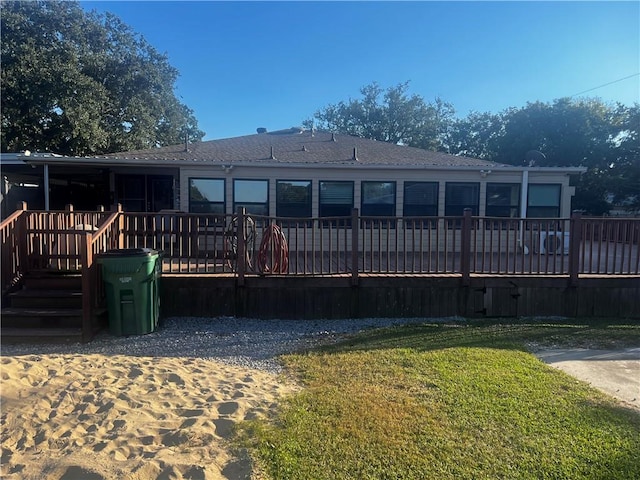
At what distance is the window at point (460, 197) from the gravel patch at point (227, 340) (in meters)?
5.56

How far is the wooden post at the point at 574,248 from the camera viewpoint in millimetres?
6598

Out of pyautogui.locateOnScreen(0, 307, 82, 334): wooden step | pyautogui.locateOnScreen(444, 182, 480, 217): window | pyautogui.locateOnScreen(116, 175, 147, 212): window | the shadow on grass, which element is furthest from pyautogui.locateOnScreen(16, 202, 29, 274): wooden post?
pyautogui.locateOnScreen(444, 182, 480, 217): window

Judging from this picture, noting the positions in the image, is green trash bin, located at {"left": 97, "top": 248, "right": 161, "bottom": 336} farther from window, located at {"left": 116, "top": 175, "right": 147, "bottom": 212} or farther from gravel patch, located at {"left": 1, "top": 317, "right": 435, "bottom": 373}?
window, located at {"left": 116, "top": 175, "right": 147, "bottom": 212}

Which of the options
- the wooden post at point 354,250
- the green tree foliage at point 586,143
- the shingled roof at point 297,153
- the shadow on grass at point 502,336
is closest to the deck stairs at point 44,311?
the shadow on grass at point 502,336

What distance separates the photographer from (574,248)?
6586mm

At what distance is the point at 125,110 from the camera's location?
22.6 meters

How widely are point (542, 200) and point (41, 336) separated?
1126 cm

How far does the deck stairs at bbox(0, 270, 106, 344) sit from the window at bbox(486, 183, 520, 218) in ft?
31.0

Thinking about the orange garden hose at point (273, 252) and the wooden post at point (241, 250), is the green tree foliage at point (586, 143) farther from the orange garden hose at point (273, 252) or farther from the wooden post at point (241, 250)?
the wooden post at point (241, 250)

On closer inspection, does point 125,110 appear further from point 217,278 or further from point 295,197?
point 217,278

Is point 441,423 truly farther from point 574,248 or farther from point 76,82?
point 76,82

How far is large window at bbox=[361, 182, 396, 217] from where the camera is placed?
11.2 m

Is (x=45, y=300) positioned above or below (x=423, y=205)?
below

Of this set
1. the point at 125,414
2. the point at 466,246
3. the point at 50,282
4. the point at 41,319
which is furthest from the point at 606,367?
the point at 50,282
